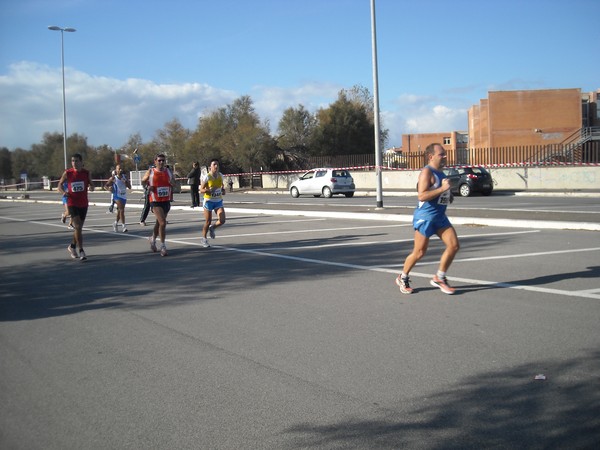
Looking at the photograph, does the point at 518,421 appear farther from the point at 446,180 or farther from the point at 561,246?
the point at 561,246

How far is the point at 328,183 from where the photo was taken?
32656 millimetres

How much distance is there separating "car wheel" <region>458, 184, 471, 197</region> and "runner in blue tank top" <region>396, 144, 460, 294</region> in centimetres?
2372

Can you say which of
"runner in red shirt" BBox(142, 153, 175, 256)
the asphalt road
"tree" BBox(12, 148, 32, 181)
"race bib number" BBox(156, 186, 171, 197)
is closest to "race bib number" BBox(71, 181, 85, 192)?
"runner in red shirt" BBox(142, 153, 175, 256)

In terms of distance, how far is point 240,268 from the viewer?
987cm

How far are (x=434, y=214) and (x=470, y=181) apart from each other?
24.0m

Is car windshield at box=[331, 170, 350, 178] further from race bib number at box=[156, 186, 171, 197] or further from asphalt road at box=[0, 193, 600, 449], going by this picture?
asphalt road at box=[0, 193, 600, 449]

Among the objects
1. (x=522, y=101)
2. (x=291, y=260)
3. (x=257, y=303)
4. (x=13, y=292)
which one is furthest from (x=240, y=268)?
(x=522, y=101)

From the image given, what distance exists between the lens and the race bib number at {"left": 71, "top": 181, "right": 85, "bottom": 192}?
1135cm

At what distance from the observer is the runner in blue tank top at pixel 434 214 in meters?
7.16

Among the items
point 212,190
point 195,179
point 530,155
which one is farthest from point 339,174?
point 212,190

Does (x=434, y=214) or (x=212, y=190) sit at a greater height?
(x=212, y=190)

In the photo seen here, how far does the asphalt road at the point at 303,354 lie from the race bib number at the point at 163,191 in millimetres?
1720

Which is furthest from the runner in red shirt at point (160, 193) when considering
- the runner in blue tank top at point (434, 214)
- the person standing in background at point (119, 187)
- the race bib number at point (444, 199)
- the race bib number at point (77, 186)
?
the race bib number at point (444, 199)

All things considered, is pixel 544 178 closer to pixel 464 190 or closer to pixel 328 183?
pixel 464 190
